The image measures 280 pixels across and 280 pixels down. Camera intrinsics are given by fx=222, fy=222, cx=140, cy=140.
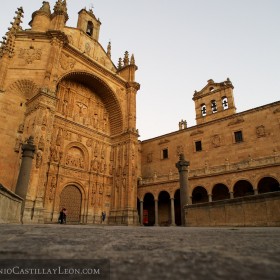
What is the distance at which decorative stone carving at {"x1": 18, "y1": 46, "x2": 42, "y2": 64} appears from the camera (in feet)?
54.4

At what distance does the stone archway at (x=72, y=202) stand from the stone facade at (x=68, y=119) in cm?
8

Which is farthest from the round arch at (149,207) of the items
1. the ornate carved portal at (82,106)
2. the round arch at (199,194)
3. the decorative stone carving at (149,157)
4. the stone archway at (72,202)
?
the ornate carved portal at (82,106)

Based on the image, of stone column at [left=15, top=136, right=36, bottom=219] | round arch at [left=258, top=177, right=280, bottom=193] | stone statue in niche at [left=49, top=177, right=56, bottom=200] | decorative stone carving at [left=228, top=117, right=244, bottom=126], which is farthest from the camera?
decorative stone carving at [left=228, top=117, right=244, bottom=126]

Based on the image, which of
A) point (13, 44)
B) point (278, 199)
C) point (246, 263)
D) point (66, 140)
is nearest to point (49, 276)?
point (246, 263)

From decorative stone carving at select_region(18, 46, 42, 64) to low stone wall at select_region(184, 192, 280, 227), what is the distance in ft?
50.9

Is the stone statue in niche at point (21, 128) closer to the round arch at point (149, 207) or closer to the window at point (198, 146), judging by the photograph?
the round arch at point (149, 207)

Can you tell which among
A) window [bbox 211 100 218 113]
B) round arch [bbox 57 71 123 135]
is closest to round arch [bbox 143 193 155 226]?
round arch [bbox 57 71 123 135]

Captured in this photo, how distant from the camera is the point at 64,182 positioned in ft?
57.2

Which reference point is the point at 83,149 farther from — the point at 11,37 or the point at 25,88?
the point at 11,37

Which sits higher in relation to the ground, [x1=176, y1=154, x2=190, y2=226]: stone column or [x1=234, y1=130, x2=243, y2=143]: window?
[x1=234, y1=130, x2=243, y2=143]: window

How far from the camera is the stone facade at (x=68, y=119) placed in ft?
47.8

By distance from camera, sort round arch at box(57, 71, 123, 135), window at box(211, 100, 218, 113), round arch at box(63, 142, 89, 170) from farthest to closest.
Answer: window at box(211, 100, 218, 113) < round arch at box(57, 71, 123, 135) < round arch at box(63, 142, 89, 170)

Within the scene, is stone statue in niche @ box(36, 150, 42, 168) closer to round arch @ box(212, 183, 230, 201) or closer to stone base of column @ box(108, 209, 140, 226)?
stone base of column @ box(108, 209, 140, 226)

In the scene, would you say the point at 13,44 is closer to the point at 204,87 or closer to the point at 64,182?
the point at 64,182
